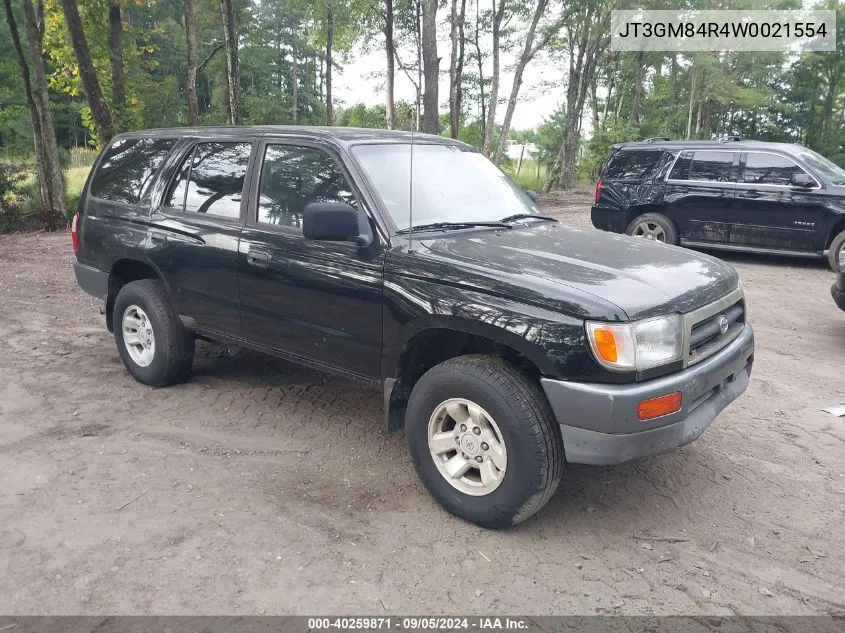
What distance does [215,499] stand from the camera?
143 inches

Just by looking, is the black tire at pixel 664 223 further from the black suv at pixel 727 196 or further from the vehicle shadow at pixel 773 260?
the vehicle shadow at pixel 773 260

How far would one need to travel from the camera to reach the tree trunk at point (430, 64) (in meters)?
13.5

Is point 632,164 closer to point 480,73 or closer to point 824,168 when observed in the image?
point 824,168

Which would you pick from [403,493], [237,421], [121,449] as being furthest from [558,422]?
[121,449]

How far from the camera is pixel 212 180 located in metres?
4.59

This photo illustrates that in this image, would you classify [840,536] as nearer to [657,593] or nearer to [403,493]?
[657,593]

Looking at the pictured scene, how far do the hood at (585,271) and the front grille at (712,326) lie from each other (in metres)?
0.05

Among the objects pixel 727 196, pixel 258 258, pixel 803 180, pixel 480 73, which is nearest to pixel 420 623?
pixel 258 258

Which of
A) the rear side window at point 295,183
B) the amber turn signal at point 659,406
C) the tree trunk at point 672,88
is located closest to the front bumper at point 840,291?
the amber turn signal at point 659,406

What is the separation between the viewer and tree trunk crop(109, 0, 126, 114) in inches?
650

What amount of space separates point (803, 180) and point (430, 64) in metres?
7.37

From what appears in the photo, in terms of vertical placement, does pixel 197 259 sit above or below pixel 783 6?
below

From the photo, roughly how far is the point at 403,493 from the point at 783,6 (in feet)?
126

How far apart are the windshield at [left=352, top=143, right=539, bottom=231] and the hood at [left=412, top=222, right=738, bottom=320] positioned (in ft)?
0.74
